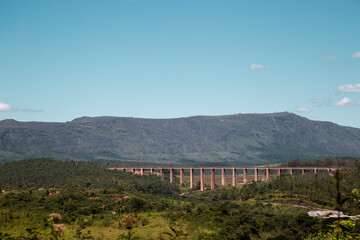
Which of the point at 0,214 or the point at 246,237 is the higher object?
the point at 0,214

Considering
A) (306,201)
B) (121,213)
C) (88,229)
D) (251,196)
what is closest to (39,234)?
(88,229)

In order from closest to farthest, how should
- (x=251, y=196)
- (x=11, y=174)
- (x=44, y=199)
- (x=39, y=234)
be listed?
(x=39, y=234)
(x=44, y=199)
(x=251, y=196)
(x=11, y=174)

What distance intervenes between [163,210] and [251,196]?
70.3 m

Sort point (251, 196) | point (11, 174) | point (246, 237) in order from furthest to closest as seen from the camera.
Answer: point (11, 174) → point (251, 196) → point (246, 237)

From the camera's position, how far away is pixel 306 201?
479 ft

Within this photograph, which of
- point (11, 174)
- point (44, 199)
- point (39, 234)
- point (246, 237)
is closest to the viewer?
point (39, 234)

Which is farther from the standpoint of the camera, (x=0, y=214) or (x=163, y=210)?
(x=163, y=210)

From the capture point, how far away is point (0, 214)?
83.8 meters

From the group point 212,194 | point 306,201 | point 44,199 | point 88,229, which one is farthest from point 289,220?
point 212,194

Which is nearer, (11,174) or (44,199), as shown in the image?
(44,199)

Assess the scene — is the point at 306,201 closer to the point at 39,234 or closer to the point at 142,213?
the point at 142,213

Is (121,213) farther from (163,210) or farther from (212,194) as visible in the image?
(212,194)

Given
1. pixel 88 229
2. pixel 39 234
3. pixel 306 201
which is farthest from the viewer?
pixel 306 201

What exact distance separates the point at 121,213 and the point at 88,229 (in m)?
15.7
